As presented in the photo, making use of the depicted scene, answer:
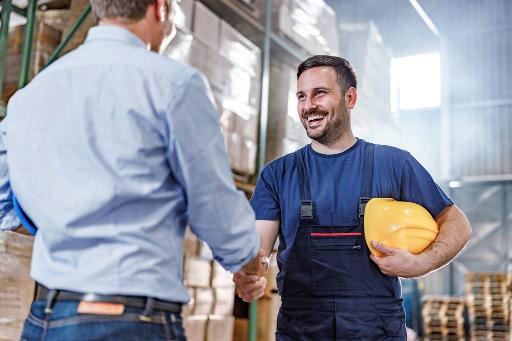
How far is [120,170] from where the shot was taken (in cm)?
143

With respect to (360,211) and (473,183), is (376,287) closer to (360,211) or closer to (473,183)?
(360,211)

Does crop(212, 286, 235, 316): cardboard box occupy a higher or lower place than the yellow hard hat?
lower

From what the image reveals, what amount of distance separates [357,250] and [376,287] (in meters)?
0.15

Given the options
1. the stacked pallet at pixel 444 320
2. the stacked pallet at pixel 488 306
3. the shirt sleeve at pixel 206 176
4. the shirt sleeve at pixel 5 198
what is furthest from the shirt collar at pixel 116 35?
the stacked pallet at pixel 444 320

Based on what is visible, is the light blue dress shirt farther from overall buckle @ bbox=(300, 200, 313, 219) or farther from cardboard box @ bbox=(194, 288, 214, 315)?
cardboard box @ bbox=(194, 288, 214, 315)

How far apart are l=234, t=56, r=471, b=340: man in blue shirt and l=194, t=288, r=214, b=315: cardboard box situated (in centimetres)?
273

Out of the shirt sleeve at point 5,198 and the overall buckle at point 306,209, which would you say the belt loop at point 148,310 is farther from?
the overall buckle at point 306,209

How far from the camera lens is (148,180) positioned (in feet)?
4.81

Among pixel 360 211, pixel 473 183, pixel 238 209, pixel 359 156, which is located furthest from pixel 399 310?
pixel 473 183

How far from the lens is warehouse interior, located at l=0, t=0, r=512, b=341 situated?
5008mm

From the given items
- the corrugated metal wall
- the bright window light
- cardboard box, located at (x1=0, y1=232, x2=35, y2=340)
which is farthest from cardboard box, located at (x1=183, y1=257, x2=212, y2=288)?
the bright window light

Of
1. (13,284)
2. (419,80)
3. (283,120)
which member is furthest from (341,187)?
(419,80)

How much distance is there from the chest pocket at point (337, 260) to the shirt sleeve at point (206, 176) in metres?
0.85

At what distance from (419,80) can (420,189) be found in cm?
1297
